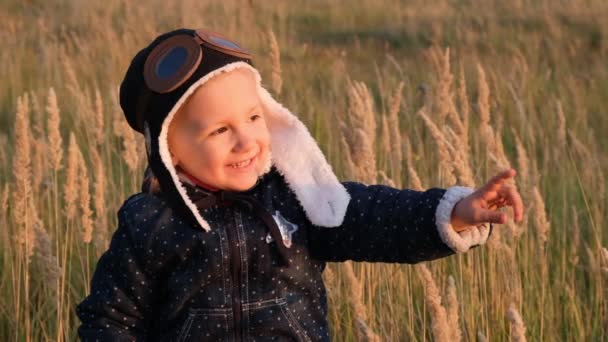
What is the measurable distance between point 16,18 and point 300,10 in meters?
2.69

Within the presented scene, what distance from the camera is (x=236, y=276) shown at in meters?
2.11

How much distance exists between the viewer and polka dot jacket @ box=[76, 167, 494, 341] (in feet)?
6.87

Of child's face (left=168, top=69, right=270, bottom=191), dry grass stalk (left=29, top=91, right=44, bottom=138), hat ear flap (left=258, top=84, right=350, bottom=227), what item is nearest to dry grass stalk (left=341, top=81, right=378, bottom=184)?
hat ear flap (left=258, top=84, right=350, bottom=227)

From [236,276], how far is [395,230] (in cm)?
33

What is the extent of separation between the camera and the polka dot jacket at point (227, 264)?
6.87 ft

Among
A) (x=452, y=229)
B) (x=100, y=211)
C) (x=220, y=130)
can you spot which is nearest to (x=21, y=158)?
(x=100, y=211)

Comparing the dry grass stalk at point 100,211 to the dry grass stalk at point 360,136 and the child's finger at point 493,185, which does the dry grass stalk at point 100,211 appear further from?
the child's finger at point 493,185

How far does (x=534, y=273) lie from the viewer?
313 cm

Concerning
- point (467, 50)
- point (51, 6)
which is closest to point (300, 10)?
point (51, 6)

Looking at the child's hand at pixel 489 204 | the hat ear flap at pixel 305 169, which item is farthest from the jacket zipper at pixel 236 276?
the child's hand at pixel 489 204

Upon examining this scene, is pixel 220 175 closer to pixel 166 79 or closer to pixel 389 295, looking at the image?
pixel 166 79

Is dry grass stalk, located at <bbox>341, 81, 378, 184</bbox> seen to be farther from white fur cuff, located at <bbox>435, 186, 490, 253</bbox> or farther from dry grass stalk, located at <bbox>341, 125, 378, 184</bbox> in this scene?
white fur cuff, located at <bbox>435, 186, 490, 253</bbox>

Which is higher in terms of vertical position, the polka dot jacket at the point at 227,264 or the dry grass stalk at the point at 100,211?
the dry grass stalk at the point at 100,211

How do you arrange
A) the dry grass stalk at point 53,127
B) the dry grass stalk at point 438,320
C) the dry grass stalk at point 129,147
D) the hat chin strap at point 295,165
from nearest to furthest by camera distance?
the dry grass stalk at point 438,320 < the hat chin strap at point 295,165 < the dry grass stalk at point 53,127 < the dry grass stalk at point 129,147
